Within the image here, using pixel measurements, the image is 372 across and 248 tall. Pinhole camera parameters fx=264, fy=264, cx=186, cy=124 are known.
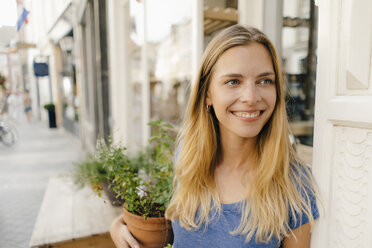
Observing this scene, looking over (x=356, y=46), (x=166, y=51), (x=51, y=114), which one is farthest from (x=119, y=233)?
(x=51, y=114)

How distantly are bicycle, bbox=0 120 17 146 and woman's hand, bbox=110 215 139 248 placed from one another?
607 centimetres

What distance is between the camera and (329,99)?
2.18 feet

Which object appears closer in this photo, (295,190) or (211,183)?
(295,190)

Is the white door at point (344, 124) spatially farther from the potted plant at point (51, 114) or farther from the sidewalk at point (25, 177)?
the potted plant at point (51, 114)

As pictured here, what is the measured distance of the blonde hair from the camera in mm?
853

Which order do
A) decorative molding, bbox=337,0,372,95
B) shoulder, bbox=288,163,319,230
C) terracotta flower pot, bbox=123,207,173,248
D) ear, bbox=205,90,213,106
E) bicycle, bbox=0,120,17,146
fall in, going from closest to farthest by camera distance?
decorative molding, bbox=337,0,372,95
shoulder, bbox=288,163,319,230
ear, bbox=205,90,213,106
terracotta flower pot, bbox=123,207,173,248
bicycle, bbox=0,120,17,146

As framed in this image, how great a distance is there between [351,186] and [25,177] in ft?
14.0

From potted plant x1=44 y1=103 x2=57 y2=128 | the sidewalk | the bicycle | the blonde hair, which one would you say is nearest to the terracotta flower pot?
the blonde hair

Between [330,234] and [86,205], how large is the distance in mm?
1657

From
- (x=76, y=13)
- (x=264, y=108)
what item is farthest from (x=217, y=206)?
(x=76, y=13)

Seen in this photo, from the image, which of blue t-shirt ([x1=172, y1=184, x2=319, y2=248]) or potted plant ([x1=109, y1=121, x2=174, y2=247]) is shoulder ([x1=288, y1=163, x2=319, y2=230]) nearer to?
blue t-shirt ([x1=172, y1=184, x2=319, y2=248])

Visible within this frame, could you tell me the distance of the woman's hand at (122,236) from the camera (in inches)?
46.9

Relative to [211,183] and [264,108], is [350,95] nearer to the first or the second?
[264,108]

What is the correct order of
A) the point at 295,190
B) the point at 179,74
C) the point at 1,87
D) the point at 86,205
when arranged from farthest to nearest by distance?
the point at 1,87 < the point at 179,74 < the point at 86,205 < the point at 295,190
